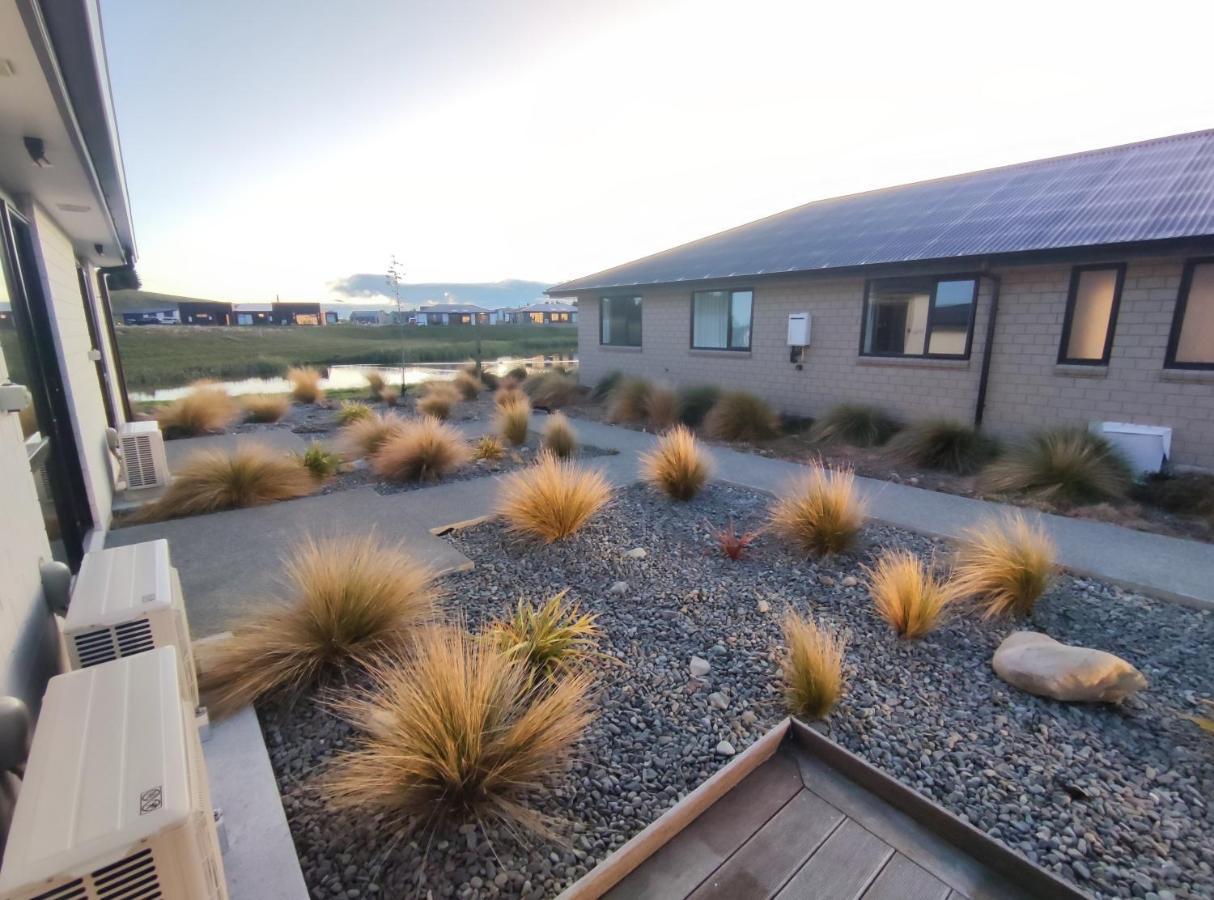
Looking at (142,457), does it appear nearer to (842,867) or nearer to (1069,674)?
(842,867)

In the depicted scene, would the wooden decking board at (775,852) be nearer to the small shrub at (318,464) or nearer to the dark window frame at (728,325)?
the small shrub at (318,464)

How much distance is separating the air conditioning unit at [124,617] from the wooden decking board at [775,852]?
170cm

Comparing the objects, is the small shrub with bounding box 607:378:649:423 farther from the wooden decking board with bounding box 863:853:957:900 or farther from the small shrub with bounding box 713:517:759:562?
the wooden decking board with bounding box 863:853:957:900

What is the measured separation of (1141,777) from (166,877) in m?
3.19

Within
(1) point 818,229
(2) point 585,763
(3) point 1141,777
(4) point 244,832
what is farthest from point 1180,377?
(4) point 244,832

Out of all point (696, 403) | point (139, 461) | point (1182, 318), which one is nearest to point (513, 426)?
point (696, 403)

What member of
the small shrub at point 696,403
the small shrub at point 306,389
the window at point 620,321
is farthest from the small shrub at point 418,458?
the window at point 620,321

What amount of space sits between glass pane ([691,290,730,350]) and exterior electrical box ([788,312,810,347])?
2.00 metres

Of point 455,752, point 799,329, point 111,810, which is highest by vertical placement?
point 799,329

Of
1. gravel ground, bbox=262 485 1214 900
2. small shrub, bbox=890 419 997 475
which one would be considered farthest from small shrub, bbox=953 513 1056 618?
small shrub, bbox=890 419 997 475

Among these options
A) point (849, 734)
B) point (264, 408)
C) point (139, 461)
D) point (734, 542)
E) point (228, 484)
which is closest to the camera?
point (849, 734)

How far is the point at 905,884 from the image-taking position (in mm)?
1753

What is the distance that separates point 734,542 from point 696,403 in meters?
6.29

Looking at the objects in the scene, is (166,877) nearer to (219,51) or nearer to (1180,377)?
(219,51)
